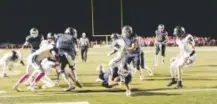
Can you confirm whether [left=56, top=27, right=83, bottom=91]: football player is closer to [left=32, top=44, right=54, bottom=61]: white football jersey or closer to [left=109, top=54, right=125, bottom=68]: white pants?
[left=32, top=44, right=54, bottom=61]: white football jersey

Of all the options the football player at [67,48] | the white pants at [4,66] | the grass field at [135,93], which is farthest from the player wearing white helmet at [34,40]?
the white pants at [4,66]

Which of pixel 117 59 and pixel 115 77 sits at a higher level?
pixel 117 59

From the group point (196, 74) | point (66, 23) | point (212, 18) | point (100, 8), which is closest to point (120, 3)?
point (100, 8)

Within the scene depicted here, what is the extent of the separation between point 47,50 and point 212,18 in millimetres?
38171

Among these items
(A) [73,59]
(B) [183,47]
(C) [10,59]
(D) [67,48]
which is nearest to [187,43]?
(B) [183,47]

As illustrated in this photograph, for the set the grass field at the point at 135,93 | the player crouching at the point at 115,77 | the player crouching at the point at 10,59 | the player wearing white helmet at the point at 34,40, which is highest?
the player wearing white helmet at the point at 34,40

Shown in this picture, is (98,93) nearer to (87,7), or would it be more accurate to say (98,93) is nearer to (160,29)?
(160,29)

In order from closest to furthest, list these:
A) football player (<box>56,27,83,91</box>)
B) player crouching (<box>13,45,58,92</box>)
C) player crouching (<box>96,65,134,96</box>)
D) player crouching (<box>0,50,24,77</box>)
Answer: player crouching (<box>96,65,134,96</box>), player crouching (<box>13,45,58,92</box>), football player (<box>56,27,83,91</box>), player crouching (<box>0,50,24,77</box>)

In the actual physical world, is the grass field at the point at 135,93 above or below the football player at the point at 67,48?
below

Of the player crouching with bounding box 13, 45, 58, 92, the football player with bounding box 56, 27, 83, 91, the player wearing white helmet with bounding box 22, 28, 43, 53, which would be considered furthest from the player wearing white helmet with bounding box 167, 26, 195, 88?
the player wearing white helmet with bounding box 22, 28, 43, 53

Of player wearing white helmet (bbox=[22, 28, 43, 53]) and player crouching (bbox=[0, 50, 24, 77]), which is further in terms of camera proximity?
player crouching (bbox=[0, 50, 24, 77])

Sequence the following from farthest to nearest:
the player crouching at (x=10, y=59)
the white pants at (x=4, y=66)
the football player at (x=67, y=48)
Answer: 1. the white pants at (x=4, y=66)
2. the player crouching at (x=10, y=59)
3. the football player at (x=67, y=48)

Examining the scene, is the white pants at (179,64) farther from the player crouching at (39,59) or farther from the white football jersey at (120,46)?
the player crouching at (39,59)

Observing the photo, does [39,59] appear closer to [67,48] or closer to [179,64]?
[67,48]
